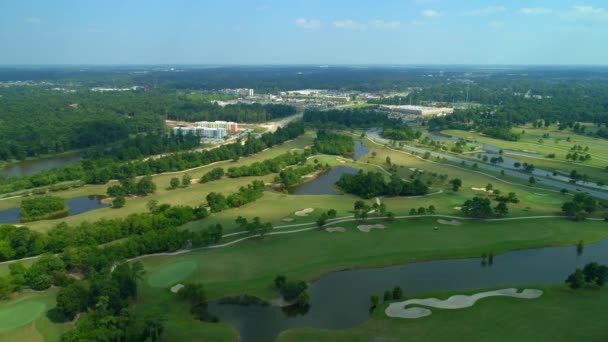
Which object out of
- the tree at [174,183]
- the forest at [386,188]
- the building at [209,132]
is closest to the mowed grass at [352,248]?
Result: the forest at [386,188]

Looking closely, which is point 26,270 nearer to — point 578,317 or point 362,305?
point 362,305

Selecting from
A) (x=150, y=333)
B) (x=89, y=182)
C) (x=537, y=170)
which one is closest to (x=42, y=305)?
(x=150, y=333)

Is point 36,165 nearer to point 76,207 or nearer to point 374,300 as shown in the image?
point 76,207

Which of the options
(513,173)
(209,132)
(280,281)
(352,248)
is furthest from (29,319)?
(209,132)

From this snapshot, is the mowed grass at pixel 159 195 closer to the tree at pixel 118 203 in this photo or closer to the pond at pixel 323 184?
the tree at pixel 118 203

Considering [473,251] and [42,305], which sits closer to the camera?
[42,305]
